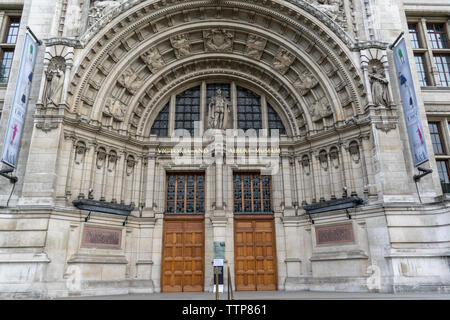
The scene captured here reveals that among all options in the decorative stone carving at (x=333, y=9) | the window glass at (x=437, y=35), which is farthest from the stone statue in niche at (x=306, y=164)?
the window glass at (x=437, y=35)

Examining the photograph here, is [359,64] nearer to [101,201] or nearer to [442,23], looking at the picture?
[442,23]

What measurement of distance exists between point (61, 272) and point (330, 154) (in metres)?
11.8

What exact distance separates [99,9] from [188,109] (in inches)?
244

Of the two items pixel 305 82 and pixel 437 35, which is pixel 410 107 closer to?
pixel 305 82

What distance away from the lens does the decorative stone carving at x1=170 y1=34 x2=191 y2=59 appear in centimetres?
1628

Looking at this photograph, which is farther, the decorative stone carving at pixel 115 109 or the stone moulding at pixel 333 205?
the decorative stone carving at pixel 115 109

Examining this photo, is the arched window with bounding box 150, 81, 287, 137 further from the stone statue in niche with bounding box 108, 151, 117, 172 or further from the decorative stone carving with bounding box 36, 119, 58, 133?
the decorative stone carving with bounding box 36, 119, 58, 133

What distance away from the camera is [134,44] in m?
15.6

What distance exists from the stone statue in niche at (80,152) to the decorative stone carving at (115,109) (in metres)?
1.94

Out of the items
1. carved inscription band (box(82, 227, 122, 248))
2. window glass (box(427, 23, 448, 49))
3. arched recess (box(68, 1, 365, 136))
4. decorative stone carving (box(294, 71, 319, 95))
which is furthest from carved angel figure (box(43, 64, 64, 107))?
window glass (box(427, 23, 448, 49))

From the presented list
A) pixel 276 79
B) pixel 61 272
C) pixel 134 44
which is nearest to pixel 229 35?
pixel 276 79

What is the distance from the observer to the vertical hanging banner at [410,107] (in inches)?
483

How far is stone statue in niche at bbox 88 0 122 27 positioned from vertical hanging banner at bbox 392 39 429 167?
12.6 metres

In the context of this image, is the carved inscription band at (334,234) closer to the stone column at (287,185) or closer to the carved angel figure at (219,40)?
the stone column at (287,185)
